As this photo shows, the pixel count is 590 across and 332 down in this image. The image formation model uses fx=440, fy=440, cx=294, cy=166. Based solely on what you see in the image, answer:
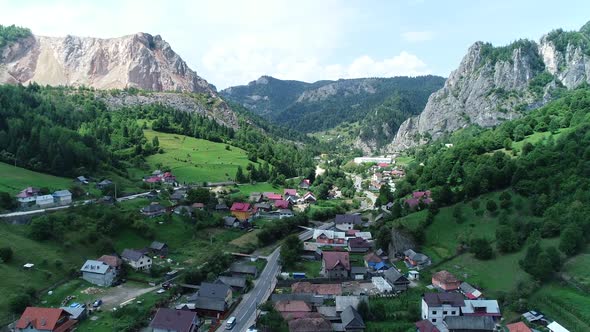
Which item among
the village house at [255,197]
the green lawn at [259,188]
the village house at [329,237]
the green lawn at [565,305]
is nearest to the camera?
the green lawn at [565,305]

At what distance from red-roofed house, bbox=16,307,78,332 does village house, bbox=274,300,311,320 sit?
18480 millimetres

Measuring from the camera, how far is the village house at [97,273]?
155 feet

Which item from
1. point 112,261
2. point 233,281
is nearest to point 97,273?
point 112,261

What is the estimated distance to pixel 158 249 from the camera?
2199 inches

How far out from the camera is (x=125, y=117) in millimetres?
139875

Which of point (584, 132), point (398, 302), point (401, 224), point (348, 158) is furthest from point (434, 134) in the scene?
point (398, 302)

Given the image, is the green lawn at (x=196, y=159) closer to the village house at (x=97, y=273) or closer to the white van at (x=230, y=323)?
the village house at (x=97, y=273)

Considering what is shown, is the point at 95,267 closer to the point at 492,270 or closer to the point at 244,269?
the point at 244,269

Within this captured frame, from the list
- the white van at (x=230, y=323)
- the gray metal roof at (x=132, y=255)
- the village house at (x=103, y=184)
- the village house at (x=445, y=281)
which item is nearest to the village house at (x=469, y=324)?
the village house at (x=445, y=281)

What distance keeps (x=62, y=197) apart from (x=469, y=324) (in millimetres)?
56635

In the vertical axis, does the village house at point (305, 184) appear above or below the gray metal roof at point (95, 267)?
above

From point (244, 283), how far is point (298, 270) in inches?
326

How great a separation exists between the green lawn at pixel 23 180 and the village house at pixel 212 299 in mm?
38350

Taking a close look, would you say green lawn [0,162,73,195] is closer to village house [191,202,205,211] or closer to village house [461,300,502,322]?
village house [191,202,205,211]
